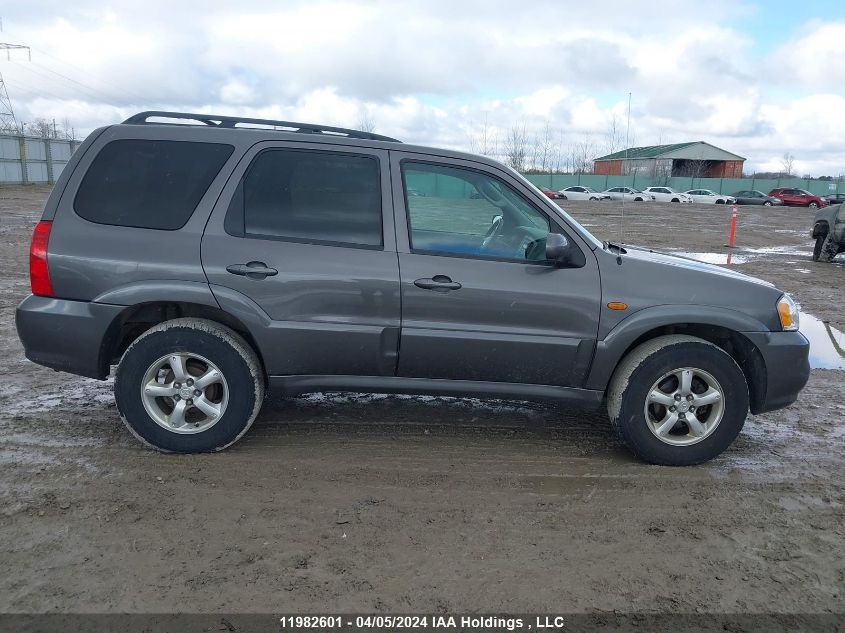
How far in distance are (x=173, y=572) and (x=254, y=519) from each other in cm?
53

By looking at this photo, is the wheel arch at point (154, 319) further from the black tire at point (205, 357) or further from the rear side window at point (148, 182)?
the rear side window at point (148, 182)

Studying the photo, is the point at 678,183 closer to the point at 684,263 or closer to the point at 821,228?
the point at 821,228

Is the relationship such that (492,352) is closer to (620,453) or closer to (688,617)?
(620,453)

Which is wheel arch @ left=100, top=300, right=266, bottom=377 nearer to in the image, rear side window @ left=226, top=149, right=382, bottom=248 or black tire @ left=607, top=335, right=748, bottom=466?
rear side window @ left=226, top=149, right=382, bottom=248

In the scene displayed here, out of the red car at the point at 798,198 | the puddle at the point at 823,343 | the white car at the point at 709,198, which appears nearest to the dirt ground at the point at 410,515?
the puddle at the point at 823,343

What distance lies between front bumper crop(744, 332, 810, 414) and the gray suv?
0.04 ft

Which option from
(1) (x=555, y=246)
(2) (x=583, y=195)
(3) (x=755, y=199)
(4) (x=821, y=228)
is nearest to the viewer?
(1) (x=555, y=246)

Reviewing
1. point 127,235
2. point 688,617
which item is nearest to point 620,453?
point 688,617

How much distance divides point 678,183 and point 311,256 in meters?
66.7

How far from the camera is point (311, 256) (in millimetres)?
3986

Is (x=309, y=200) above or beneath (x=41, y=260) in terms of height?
above

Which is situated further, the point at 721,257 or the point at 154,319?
the point at 721,257

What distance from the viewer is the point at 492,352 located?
4.04m

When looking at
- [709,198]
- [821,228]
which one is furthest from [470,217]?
[709,198]
